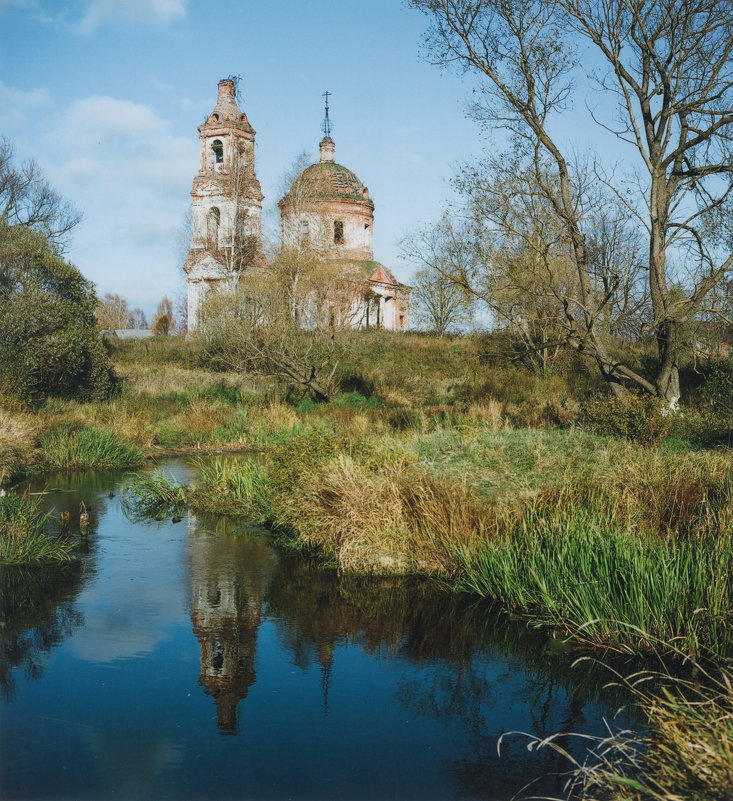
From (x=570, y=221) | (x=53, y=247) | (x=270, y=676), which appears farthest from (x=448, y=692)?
(x=53, y=247)

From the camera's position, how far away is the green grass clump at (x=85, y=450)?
16.1 metres

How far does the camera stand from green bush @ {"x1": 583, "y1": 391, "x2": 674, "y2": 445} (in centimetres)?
1291

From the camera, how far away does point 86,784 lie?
171 inches

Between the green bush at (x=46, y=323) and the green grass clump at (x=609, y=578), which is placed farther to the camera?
the green bush at (x=46, y=323)

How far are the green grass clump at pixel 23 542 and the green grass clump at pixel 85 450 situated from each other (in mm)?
6744

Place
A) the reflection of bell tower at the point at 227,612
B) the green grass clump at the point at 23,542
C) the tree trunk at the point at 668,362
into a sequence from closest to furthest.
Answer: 1. the reflection of bell tower at the point at 227,612
2. the green grass clump at the point at 23,542
3. the tree trunk at the point at 668,362

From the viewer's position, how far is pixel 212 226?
135 feet


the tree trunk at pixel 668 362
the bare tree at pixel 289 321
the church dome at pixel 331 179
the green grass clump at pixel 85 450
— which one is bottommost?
the green grass clump at pixel 85 450

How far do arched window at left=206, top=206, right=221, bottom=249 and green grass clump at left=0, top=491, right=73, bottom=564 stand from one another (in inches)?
1221

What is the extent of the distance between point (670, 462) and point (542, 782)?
6.22m

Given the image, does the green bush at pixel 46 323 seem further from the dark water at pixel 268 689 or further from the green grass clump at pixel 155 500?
the dark water at pixel 268 689

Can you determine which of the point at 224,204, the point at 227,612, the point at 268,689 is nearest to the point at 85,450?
the point at 227,612

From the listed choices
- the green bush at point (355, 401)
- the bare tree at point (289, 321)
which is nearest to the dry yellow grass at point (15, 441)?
the bare tree at point (289, 321)

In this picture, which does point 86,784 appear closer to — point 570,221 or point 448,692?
point 448,692
